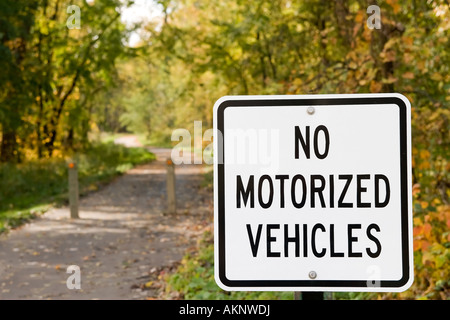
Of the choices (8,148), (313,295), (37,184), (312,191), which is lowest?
(37,184)

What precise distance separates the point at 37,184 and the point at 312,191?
1958 centimetres

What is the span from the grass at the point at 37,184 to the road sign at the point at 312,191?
1157 centimetres

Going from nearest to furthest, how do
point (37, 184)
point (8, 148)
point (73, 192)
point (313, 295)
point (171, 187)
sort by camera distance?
point (313, 295) < point (73, 192) < point (171, 187) < point (37, 184) < point (8, 148)

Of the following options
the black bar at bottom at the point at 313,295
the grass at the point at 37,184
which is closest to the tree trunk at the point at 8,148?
the grass at the point at 37,184

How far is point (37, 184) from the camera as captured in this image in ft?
67.7

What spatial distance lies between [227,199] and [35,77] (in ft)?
A: 61.2

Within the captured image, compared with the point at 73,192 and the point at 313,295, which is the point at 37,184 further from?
the point at 313,295

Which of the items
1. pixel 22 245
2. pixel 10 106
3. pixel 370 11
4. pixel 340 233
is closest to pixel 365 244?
pixel 340 233

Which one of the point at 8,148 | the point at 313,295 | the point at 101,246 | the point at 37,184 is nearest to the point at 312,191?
the point at 313,295

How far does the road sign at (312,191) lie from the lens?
2.03m

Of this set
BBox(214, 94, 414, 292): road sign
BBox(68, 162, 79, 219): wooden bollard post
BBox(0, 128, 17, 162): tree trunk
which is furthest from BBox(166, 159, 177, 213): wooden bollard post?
BBox(214, 94, 414, 292): road sign

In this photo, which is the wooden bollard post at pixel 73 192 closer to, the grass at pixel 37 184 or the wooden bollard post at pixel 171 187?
the grass at pixel 37 184

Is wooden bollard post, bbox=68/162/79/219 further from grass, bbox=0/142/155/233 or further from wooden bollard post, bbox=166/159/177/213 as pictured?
wooden bollard post, bbox=166/159/177/213

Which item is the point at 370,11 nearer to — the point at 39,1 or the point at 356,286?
the point at 356,286
